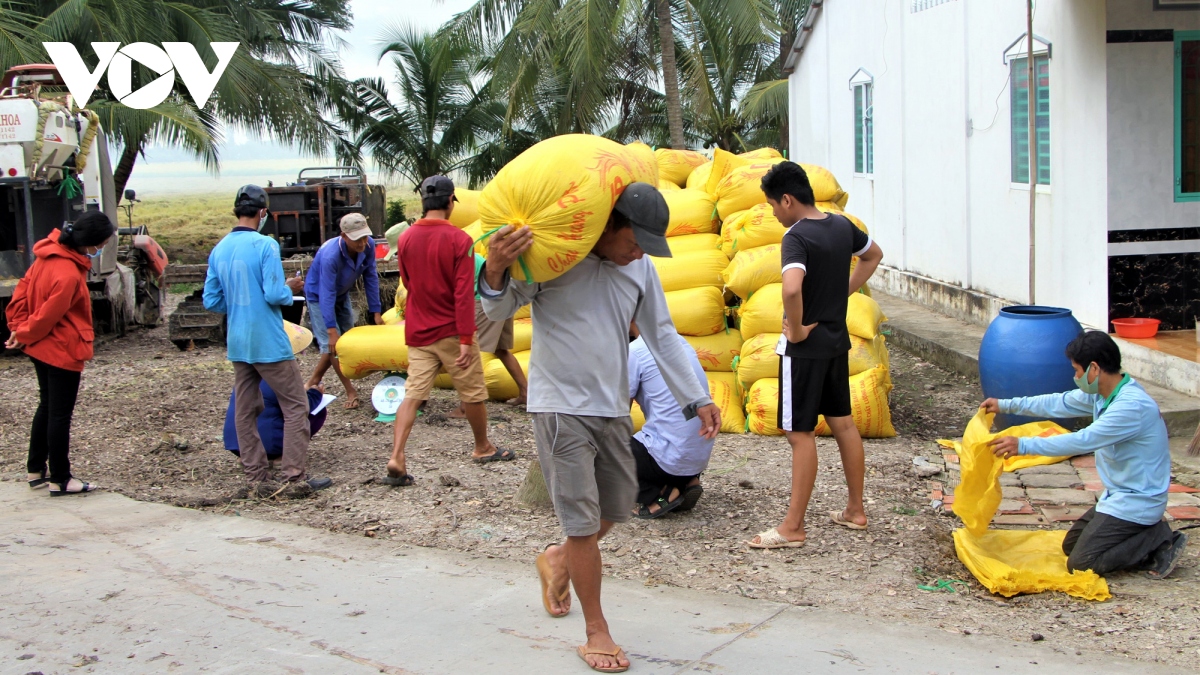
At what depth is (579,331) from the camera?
3609 millimetres

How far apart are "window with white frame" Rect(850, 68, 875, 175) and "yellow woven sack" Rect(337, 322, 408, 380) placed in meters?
7.83

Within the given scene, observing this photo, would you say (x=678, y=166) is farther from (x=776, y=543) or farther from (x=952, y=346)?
(x=776, y=543)

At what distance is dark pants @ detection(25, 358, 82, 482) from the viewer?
19.4 feet

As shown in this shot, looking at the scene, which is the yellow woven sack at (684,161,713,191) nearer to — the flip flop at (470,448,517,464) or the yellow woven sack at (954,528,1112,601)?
the flip flop at (470,448,517,464)

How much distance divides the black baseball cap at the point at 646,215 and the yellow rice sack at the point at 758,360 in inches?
137

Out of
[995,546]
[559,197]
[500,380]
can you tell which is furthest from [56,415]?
[995,546]

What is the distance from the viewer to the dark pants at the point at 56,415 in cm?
592

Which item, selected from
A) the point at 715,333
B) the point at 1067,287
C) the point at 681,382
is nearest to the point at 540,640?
the point at 681,382

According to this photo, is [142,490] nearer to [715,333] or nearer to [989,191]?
[715,333]

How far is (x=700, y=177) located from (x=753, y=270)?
1485 mm

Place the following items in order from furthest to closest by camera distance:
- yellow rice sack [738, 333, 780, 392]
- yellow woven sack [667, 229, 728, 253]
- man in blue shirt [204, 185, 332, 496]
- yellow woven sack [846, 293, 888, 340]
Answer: yellow woven sack [667, 229, 728, 253] → yellow rice sack [738, 333, 780, 392] → yellow woven sack [846, 293, 888, 340] → man in blue shirt [204, 185, 332, 496]

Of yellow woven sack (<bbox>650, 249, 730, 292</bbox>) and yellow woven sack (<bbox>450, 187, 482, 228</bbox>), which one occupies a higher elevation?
yellow woven sack (<bbox>450, 187, 482, 228</bbox>)

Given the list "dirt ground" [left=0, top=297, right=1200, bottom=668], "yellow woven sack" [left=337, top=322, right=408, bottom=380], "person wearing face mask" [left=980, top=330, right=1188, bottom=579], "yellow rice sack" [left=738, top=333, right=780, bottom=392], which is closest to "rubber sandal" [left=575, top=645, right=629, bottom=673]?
"dirt ground" [left=0, top=297, right=1200, bottom=668]

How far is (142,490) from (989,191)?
25.2 ft
